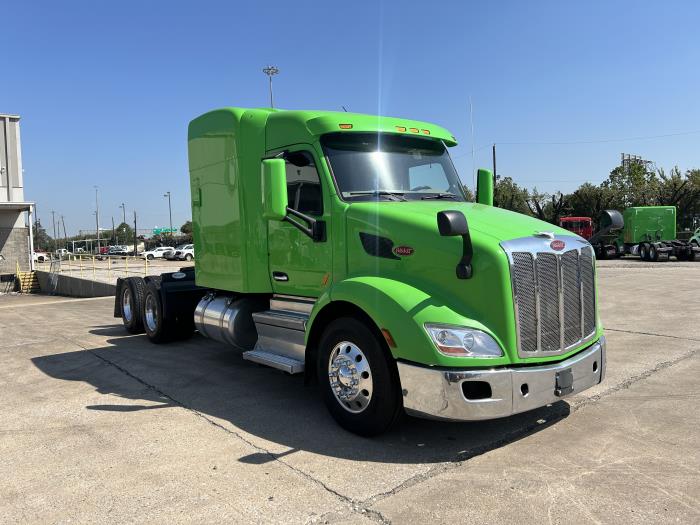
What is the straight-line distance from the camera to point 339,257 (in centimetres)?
496

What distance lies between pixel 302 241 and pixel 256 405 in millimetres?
1689

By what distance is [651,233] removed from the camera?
31.0m

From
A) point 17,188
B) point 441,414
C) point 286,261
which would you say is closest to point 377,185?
point 286,261

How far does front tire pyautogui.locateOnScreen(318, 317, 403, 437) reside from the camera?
13.9 ft

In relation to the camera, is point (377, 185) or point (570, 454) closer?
point (570, 454)

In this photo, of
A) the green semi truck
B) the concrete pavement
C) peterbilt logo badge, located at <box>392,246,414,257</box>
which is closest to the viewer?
the concrete pavement

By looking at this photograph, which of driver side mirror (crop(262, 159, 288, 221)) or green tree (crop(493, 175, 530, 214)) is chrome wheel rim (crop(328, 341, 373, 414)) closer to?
driver side mirror (crop(262, 159, 288, 221))

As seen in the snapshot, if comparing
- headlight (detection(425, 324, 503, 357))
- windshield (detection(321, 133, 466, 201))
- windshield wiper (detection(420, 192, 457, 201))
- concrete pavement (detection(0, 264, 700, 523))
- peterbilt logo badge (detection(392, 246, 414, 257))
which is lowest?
concrete pavement (detection(0, 264, 700, 523))

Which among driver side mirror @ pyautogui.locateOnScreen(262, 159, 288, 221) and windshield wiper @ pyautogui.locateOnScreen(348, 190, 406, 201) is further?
windshield wiper @ pyautogui.locateOnScreen(348, 190, 406, 201)

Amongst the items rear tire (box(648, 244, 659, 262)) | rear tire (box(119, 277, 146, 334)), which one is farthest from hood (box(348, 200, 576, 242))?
rear tire (box(648, 244, 659, 262))

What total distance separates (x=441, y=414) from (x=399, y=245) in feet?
4.55

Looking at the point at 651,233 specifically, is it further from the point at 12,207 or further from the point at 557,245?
the point at 12,207

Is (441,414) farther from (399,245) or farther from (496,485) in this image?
(399,245)

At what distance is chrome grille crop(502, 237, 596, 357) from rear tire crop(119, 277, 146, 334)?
698 cm
